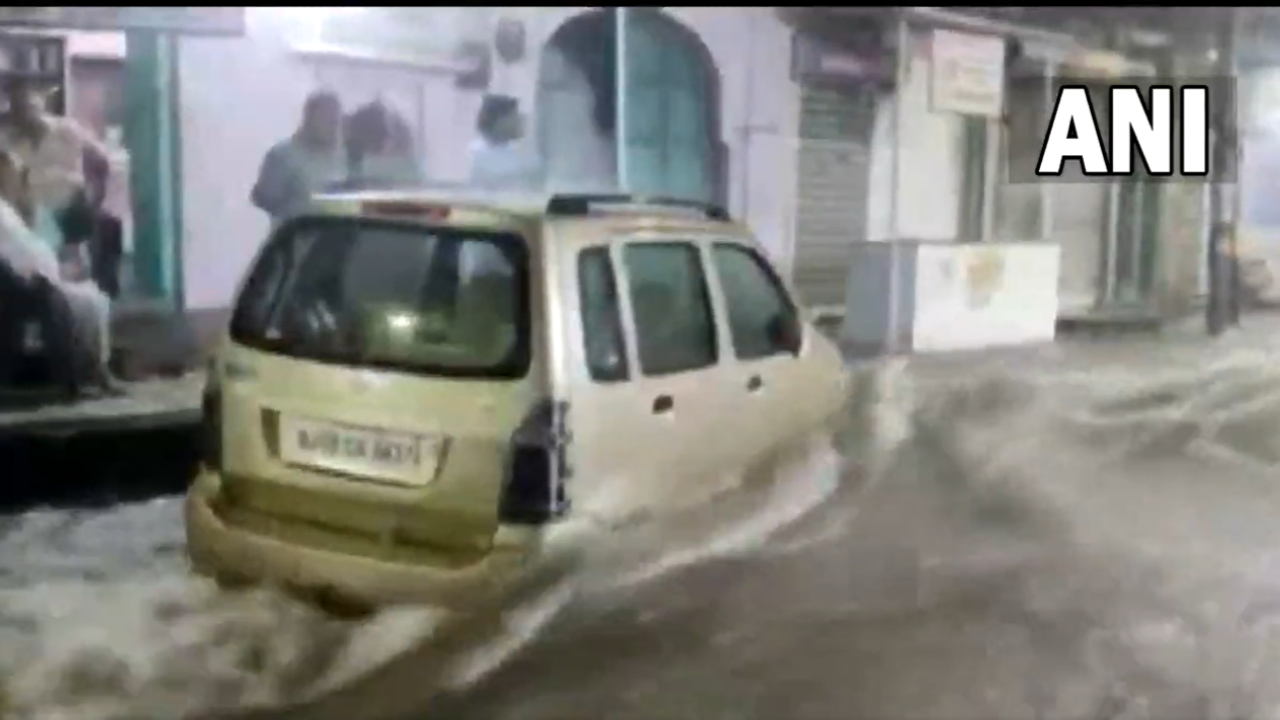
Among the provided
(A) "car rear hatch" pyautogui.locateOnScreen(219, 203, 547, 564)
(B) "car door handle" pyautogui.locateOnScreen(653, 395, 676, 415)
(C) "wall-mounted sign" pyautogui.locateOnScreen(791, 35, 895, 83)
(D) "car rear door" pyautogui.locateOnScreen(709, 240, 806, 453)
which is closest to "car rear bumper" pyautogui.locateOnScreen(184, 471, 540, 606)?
(A) "car rear hatch" pyautogui.locateOnScreen(219, 203, 547, 564)

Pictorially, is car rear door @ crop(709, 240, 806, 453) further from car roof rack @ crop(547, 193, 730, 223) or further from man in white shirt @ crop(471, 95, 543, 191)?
man in white shirt @ crop(471, 95, 543, 191)

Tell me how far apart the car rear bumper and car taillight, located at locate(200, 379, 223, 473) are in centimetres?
2

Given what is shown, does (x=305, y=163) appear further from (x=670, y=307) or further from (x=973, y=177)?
(x=973, y=177)

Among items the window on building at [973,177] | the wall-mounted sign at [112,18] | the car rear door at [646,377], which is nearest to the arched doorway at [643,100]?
the car rear door at [646,377]

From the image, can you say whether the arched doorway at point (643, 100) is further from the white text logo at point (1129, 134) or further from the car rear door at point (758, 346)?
the white text logo at point (1129, 134)

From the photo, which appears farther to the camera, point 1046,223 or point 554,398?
point 1046,223

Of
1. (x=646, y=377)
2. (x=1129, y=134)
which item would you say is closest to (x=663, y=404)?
(x=646, y=377)

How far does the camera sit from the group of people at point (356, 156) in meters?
2.19

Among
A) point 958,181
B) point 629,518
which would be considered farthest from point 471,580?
point 958,181

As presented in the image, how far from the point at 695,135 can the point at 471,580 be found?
658 mm

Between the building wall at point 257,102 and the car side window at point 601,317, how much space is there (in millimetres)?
222

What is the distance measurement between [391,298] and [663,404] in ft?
1.23

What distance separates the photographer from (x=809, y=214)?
2268 mm

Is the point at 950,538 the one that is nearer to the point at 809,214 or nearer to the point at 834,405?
the point at 834,405
